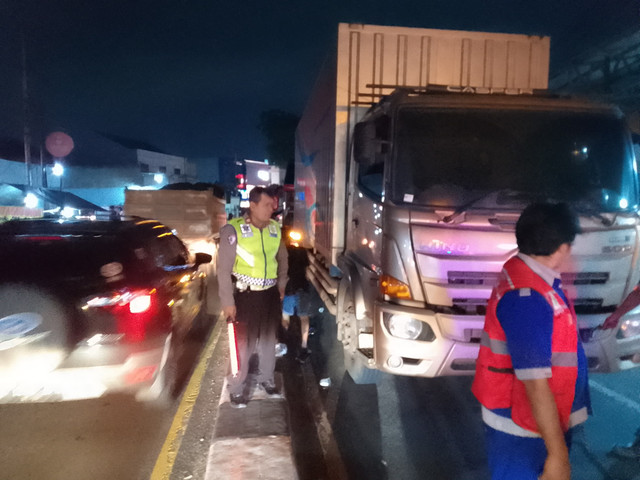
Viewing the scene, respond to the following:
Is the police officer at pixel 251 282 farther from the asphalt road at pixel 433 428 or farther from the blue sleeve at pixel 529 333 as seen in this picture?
the blue sleeve at pixel 529 333

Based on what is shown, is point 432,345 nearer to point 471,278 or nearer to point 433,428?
point 471,278

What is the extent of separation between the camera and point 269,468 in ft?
10.8

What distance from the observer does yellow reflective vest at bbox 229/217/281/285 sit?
4012mm

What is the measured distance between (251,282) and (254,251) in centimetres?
26

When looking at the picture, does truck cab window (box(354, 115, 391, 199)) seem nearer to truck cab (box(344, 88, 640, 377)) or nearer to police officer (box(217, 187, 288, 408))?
truck cab (box(344, 88, 640, 377))

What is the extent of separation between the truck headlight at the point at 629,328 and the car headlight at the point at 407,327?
5.19 feet

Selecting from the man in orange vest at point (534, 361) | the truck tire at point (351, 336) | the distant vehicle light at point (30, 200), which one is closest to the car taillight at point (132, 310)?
the truck tire at point (351, 336)

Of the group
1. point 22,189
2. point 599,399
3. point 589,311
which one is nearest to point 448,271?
point 589,311

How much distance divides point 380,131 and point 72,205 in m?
30.8

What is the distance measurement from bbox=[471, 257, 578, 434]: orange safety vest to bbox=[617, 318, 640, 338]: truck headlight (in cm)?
239

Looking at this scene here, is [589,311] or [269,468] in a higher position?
[589,311]

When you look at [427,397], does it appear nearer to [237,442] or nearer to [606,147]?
[237,442]

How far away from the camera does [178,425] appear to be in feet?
14.1

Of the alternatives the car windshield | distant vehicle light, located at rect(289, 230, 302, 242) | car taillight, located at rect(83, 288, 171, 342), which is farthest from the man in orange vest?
distant vehicle light, located at rect(289, 230, 302, 242)
